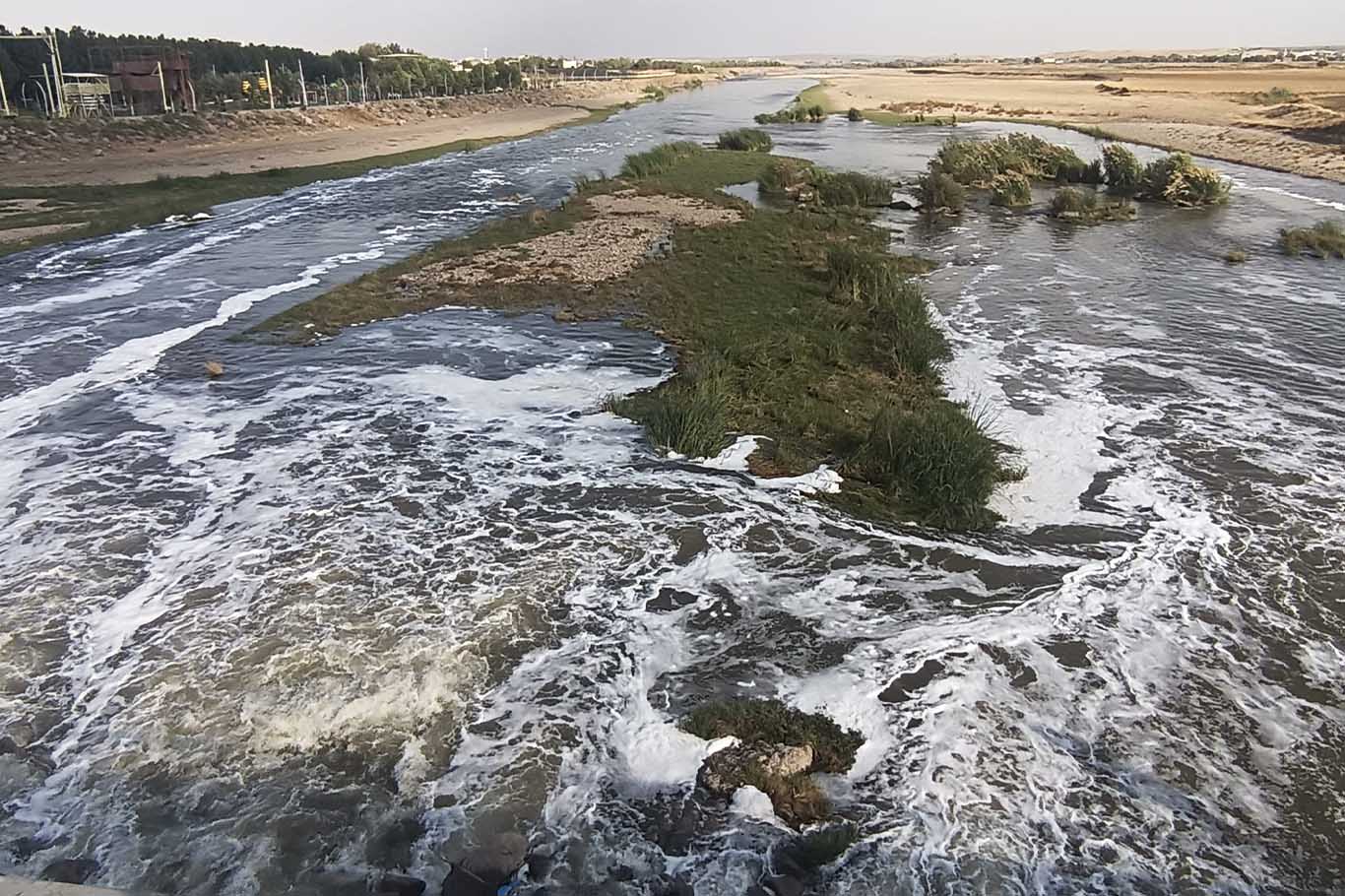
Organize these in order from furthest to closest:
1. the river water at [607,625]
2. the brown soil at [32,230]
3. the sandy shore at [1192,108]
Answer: the sandy shore at [1192,108], the brown soil at [32,230], the river water at [607,625]

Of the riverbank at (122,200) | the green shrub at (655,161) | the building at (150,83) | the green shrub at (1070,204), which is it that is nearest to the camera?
the riverbank at (122,200)

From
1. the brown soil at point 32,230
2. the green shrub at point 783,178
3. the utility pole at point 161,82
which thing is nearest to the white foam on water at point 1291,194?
the green shrub at point 783,178

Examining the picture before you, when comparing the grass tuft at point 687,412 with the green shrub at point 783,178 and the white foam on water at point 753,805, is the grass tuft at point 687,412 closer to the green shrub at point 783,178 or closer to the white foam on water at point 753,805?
the white foam on water at point 753,805

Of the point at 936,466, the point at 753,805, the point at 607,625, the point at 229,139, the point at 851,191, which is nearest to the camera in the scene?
the point at 753,805

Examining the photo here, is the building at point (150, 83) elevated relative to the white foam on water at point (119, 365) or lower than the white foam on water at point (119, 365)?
elevated

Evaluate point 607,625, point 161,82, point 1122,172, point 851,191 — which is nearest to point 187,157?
point 161,82

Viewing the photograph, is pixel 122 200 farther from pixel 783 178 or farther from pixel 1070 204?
pixel 1070 204

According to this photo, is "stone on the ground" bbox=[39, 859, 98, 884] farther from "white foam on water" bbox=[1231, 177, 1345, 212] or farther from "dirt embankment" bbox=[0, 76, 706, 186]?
"white foam on water" bbox=[1231, 177, 1345, 212]

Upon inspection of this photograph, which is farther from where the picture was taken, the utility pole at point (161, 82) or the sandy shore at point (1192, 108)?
the utility pole at point (161, 82)

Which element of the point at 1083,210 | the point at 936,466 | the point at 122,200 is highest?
the point at 122,200
